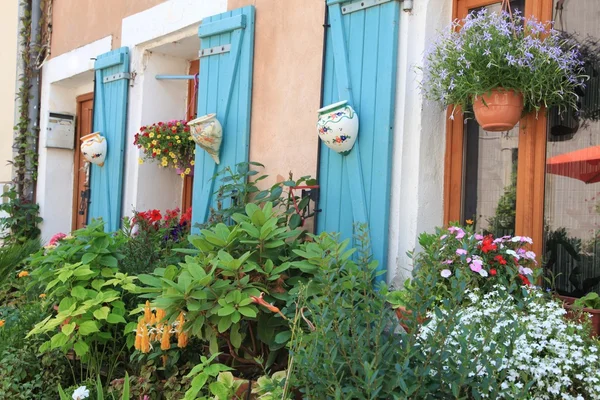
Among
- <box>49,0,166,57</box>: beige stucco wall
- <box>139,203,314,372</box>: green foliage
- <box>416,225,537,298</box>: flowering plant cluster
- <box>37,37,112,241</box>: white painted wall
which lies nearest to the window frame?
<box>416,225,537,298</box>: flowering plant cluster

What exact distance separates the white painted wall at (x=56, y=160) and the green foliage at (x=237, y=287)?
3792mm

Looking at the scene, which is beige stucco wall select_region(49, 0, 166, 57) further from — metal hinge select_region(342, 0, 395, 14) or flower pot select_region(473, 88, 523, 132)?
flower pot select_region(473, 88, 523, 132)

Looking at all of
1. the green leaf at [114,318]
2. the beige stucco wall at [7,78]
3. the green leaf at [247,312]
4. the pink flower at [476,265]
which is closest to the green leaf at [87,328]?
the green leaf at [114,318]

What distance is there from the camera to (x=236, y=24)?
4.09 meters

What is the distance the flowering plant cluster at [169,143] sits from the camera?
4.64 meters

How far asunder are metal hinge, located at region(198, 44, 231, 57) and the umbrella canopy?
2311 mm

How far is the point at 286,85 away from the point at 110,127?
2.10 m

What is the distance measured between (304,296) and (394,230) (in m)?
0.96

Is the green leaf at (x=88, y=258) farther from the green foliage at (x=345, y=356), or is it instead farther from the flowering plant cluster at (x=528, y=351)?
the flowering plant cluster at (x=528, y=351)

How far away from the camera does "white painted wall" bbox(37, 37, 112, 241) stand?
6.30 meters

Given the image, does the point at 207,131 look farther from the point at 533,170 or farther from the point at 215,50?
the point at 533,170

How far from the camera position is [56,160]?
6395mm

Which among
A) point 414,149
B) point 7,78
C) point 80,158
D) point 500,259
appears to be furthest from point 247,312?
point 7,78

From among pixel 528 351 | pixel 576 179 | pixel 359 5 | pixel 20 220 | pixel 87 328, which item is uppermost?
pixel 359 5
